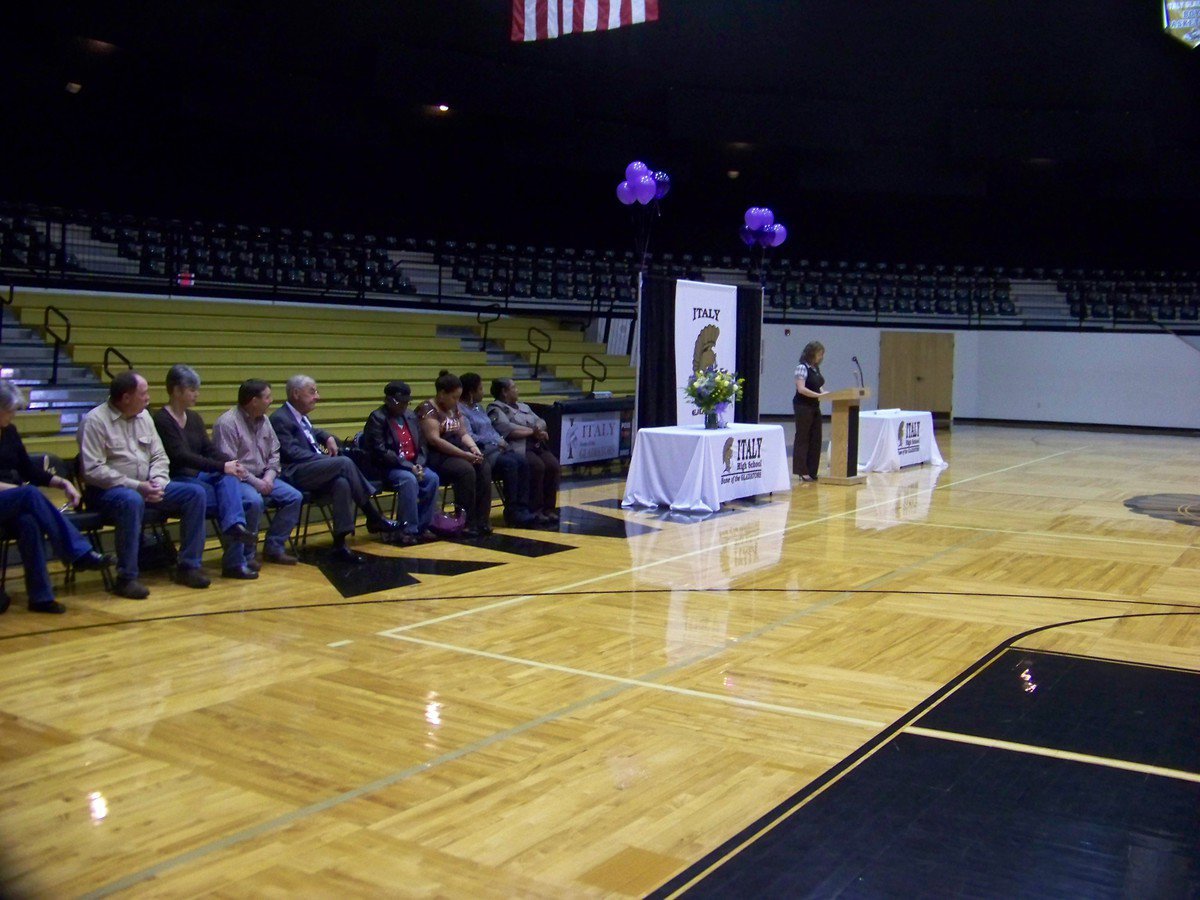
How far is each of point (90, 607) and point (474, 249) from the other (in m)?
13.2

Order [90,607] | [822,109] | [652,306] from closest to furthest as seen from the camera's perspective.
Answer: [90,607], [652,306], [822,109]

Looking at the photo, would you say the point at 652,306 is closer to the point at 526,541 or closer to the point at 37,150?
the point at 526,541

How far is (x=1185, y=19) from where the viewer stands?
40.7 feet

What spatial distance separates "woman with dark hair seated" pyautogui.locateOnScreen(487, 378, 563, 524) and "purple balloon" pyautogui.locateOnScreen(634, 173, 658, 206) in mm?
3235

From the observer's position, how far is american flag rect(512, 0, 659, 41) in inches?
429

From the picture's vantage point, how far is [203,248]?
14.9 metres

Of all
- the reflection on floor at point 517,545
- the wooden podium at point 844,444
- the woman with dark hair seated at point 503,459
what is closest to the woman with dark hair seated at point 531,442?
the woman with dark hair seated at point 503,459

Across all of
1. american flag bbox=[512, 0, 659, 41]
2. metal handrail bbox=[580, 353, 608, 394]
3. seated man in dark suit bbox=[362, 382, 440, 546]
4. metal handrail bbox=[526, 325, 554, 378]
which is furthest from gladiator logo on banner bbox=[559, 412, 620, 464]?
seated man in dark suit bbox=[362, 382, 440, 546]

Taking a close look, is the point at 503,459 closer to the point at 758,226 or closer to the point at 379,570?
the point at 379,570

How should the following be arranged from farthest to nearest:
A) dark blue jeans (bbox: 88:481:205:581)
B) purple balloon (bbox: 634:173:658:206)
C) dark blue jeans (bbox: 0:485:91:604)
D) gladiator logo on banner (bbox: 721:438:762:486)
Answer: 1. purple balloon (bbox: 634:173:658:206)
2. gladiator logo on banner (bbox: 721:438:762:486)
3. dark blue jeans (bbox: 88:481:205:581)
4. dark blue jeans (bbox: 0:485:91:604)

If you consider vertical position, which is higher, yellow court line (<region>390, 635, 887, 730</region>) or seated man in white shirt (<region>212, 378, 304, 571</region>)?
seated man in white shirt (<region>212, 378, 304, 571</region>)

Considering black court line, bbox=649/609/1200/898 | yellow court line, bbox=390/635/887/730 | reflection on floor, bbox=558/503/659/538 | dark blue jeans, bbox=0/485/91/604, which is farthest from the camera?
reflection on floor, bbox=558/503/659/538

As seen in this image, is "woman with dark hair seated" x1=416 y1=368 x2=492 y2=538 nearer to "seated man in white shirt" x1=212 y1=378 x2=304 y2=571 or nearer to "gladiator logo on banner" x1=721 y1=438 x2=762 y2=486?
"seated man in white shirt" x1=212 y1=378 x2=304 y2=571

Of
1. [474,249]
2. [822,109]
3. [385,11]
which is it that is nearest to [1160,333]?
[822,109]
